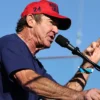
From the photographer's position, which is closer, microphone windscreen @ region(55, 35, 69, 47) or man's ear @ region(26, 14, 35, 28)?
microphone windscreen @ region(55, 35, 69, 47)

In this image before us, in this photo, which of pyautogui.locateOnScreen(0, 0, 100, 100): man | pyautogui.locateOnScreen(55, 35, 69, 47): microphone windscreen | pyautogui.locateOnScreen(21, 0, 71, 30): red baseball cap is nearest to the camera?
pyautogui.locateOnScreen(0, 0, 100, 100): man

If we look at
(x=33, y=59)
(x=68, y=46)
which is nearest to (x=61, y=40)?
(x=68, y=46)

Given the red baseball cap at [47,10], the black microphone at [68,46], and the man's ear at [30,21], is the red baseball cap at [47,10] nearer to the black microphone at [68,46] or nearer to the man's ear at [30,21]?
the man's ear at [30,21]

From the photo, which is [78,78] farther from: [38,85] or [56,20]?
[38,85]

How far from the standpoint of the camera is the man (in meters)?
2.16

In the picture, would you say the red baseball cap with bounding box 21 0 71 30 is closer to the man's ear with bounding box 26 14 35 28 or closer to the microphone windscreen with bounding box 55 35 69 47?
the man's ear with bounding box 26 14 35 28

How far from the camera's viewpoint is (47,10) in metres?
2.51

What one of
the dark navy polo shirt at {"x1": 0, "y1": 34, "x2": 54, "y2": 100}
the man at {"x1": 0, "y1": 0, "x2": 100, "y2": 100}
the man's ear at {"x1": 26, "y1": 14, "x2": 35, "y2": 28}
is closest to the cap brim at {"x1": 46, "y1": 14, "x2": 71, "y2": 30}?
the man at {"x1": 0, "y1": 0, "x2": 100, "y2": 100}

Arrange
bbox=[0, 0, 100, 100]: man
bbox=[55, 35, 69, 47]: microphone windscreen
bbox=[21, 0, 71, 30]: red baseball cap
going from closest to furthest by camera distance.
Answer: bbox=[0, 0, 100, 100]: man
bbox=[55, 35, 69, 47]: microphone windscreen
bbox=[21, 0, 71, 30]: red baseball cap

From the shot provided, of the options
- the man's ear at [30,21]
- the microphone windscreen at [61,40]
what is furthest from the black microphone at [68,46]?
the man's ear at [30,21]

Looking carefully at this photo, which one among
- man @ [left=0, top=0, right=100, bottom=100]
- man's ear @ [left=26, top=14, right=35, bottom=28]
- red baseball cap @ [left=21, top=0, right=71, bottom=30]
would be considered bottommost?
man @ [left=0, top=0, right=100, bottom=100]

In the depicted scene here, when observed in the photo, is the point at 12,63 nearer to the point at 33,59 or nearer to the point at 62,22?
the point at 33,59

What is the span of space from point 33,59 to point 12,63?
264mm

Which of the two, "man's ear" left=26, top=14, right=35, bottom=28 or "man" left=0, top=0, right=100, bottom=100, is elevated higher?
"man's ear" left=26, top=14, right=35, bottom=28
